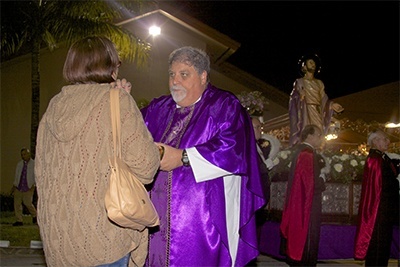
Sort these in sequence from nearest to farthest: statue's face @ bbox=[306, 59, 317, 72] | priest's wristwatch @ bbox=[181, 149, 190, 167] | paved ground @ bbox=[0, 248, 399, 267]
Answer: priest's wristwatch @ bbox=[181, 149, 190, 167] < paved ground @ bbox=[0, 248, 399, 267] < statue's face @ bbox=[306, 59, 317, 72]

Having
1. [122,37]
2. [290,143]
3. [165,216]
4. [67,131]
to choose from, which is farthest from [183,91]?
[122,37]

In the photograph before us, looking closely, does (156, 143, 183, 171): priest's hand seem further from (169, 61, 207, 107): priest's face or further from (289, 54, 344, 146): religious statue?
(289, 54, 344, 146): religious statue

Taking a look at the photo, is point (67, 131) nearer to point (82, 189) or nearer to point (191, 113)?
point (82, 189)

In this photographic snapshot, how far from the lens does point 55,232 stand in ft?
9.15

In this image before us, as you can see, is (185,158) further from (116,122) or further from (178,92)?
(116,122)

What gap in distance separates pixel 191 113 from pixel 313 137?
3.46 metres

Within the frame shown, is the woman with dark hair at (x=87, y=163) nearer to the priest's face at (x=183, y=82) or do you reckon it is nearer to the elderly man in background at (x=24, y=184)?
the priest's face at (x=183, y=82)

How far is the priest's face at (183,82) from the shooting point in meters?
4.22

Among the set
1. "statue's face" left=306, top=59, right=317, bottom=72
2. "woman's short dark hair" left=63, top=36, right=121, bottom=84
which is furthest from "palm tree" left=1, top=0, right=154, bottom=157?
"woman's short dark hair" left=63, top=36, right=121, bottom=84

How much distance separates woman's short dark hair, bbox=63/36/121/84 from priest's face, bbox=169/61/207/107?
1361 millimetres

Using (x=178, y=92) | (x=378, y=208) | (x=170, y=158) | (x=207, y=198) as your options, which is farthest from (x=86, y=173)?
(x=378, y=208)

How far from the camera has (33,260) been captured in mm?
8875

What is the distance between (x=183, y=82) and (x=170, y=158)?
0.70 m

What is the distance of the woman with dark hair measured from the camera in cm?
274
